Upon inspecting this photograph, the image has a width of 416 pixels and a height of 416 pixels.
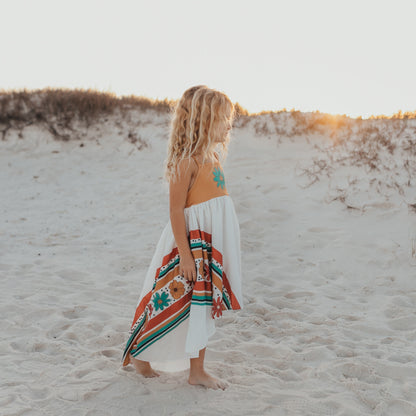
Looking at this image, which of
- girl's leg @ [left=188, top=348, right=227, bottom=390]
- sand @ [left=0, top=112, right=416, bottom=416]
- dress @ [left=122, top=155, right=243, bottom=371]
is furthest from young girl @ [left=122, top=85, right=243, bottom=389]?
sand @ [left=0, top=112, right=416, bottom=416]

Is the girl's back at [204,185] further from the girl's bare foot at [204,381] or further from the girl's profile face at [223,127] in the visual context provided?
the girl's bare foot at [204,381]

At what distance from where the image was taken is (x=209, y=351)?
328cm

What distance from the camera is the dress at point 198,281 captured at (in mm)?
2434

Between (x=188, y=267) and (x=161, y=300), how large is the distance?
28 cm

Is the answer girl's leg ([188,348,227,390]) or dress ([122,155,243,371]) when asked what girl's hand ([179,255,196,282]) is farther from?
girl's leg ([188,348,227,390])

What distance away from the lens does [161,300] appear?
2504 millimetres

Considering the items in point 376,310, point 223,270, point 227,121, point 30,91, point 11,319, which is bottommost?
point 11,319

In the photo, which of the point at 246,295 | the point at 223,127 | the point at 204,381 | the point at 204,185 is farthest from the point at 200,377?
the point at 246,295

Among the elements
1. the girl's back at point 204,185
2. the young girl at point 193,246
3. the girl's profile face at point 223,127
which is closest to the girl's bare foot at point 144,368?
the young girl at point 193,246

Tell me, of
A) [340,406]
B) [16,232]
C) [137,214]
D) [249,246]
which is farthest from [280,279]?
[16,232]

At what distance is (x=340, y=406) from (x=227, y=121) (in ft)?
5.86

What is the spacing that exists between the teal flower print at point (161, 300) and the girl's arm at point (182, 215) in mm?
199

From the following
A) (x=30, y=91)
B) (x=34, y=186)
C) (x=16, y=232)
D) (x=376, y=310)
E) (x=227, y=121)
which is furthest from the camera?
(x=30, y=91)

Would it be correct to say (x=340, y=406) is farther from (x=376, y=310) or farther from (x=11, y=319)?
(x=11, y=319)
